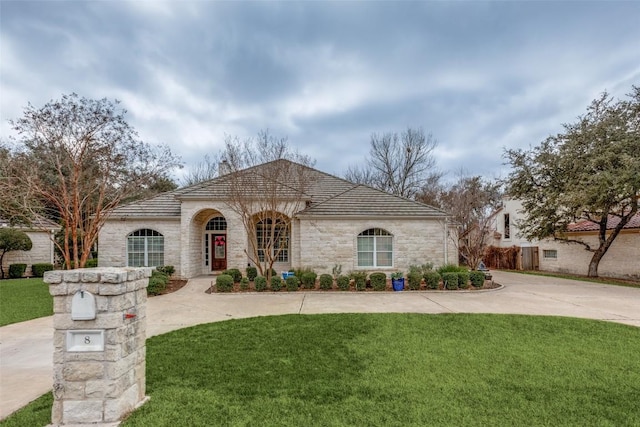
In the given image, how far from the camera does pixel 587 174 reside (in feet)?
47.3

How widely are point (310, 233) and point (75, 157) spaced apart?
9.03m

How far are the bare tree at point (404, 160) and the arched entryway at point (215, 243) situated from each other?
18.1 m

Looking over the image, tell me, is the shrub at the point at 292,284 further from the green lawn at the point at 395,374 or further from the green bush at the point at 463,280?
the green bush at the point at 463,280

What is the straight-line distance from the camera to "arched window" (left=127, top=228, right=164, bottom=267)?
50.4 feet

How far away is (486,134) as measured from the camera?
902 inches

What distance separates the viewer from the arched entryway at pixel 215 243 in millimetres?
16781

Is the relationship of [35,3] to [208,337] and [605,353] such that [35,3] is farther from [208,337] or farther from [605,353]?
[605,353]

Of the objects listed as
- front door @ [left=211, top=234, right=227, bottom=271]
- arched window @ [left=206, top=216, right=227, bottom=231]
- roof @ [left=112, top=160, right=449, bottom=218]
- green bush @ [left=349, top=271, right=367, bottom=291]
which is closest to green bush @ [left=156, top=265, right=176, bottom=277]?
front door @ [left=211, top=234, right=227, bottom=271]

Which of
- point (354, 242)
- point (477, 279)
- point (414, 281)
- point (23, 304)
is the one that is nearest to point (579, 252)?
point (477, 279)

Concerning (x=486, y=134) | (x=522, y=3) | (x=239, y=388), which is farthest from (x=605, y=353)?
(x=486, y=134)

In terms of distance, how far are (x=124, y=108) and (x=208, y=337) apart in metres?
9.48

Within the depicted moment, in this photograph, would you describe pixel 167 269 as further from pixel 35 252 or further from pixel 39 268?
pixel 35 252

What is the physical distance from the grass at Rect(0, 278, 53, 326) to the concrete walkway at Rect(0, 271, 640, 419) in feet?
2.38

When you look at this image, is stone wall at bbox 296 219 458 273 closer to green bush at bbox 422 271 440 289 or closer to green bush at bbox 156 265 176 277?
green bush at bbox 422 271 440 289
